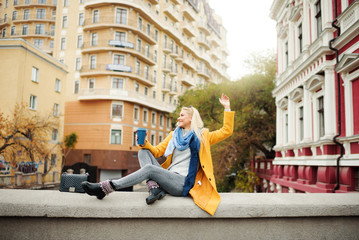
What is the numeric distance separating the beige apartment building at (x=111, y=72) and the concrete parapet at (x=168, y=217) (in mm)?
29169

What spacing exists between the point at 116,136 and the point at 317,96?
2668 cm

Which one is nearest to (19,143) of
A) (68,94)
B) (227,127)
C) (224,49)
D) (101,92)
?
(101,92)

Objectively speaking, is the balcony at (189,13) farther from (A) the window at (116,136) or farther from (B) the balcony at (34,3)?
(A) the window at (116,136)

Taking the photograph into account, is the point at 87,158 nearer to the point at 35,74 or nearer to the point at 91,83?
the point at 91,83

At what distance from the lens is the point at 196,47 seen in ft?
176

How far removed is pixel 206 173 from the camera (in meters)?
4.12

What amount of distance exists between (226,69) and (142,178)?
70395 millimetres

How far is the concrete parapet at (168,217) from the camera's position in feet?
12.1

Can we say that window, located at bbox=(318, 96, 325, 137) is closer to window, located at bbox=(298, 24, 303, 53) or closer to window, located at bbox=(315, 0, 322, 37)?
window, located at bbox=(315, 0, 322, 37)

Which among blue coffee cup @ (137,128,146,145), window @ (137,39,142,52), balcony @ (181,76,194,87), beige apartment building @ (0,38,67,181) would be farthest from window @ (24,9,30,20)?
blue coffee cup @ (137,128,146,145)

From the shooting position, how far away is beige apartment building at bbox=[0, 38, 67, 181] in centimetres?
2534

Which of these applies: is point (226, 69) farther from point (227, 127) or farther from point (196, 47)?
point (227, 127)

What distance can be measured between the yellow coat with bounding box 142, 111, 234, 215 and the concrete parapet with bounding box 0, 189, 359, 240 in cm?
11

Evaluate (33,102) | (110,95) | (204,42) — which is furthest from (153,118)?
(204,42)
